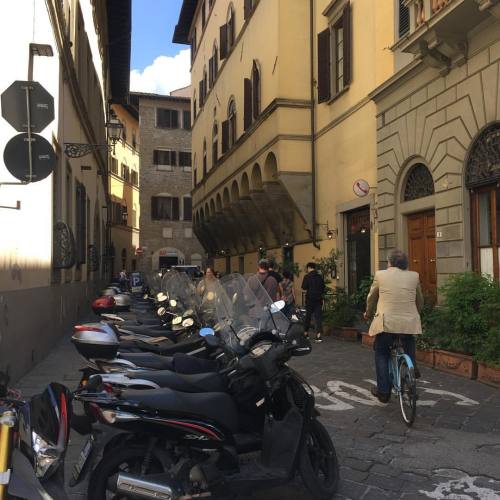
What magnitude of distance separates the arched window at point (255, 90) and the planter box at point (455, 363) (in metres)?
14.0

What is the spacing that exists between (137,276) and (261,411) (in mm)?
21796

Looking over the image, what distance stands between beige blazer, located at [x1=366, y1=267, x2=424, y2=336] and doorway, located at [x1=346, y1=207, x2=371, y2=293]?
328 inches

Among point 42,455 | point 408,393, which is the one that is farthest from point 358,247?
point 42,455

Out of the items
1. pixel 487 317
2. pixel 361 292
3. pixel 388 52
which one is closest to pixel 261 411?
pixel 487 317

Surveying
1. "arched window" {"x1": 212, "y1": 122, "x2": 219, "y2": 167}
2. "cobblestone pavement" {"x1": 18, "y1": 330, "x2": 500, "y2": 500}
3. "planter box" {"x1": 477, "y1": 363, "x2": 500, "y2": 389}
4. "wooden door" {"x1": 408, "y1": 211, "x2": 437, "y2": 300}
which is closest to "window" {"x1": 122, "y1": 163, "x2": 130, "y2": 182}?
"arched window" {"x1": 212, "y1": 122, "x2": 219, "y2": 167}

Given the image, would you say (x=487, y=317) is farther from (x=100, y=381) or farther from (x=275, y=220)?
(x=275, y=220)

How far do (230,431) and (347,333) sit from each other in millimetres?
8564

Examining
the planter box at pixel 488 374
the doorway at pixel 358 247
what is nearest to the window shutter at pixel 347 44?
the doorway at pixel 358 247

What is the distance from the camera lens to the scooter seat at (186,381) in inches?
155

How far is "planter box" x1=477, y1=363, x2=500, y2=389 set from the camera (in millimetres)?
7031

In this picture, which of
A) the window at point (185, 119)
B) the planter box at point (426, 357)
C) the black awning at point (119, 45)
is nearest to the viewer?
the planter box at point (426, 357)

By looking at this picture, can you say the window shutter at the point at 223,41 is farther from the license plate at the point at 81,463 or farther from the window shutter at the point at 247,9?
the license plate at the point at 81,463

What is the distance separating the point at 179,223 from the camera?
A: 4697 centimetres

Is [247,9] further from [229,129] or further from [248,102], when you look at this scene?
[229,129]
